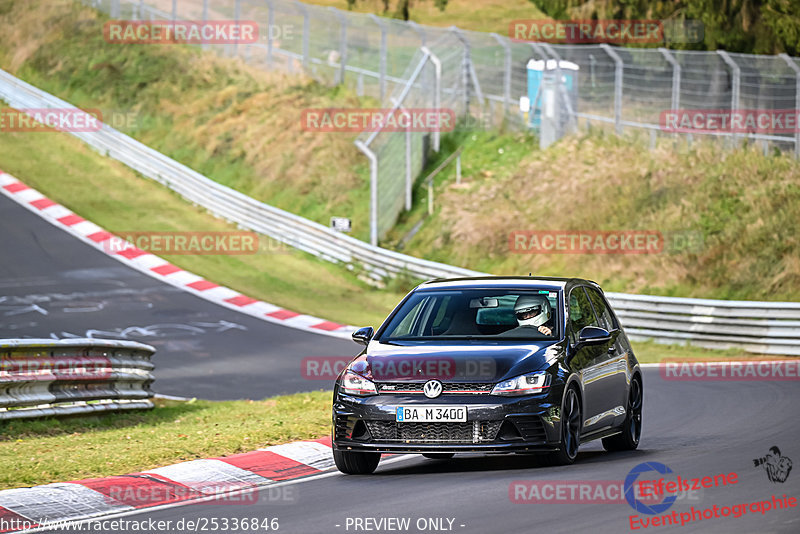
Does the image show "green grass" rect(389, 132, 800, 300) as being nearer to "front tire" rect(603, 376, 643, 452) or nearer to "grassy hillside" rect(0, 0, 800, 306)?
"grassy hillside" rect(0, 0, 800, 306)

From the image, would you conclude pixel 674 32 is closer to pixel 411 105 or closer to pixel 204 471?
pixel 411 105

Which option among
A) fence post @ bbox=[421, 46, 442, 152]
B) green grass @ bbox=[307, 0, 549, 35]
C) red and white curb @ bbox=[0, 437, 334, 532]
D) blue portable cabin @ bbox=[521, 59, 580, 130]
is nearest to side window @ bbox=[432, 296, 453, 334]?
red and white curb @ bbox=[0, 437, 334, 532]

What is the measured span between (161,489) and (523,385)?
2724 millimetres

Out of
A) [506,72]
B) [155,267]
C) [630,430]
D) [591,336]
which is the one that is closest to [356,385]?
[591,336]

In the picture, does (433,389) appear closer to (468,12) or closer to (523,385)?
(523,385)

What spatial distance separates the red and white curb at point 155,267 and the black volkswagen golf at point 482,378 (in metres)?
14.9

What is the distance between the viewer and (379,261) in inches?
1314

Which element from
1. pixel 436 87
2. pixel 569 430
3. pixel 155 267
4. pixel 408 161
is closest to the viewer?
pixel 569 430

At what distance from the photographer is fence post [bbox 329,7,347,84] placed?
131ft

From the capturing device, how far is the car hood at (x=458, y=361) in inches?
390

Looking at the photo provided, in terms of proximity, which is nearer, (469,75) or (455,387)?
(455,387)

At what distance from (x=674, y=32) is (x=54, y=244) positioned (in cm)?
1804

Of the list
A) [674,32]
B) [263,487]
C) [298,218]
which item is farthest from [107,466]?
[674,32]

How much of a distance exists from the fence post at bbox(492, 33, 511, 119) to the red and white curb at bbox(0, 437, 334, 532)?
25043 millimetres
